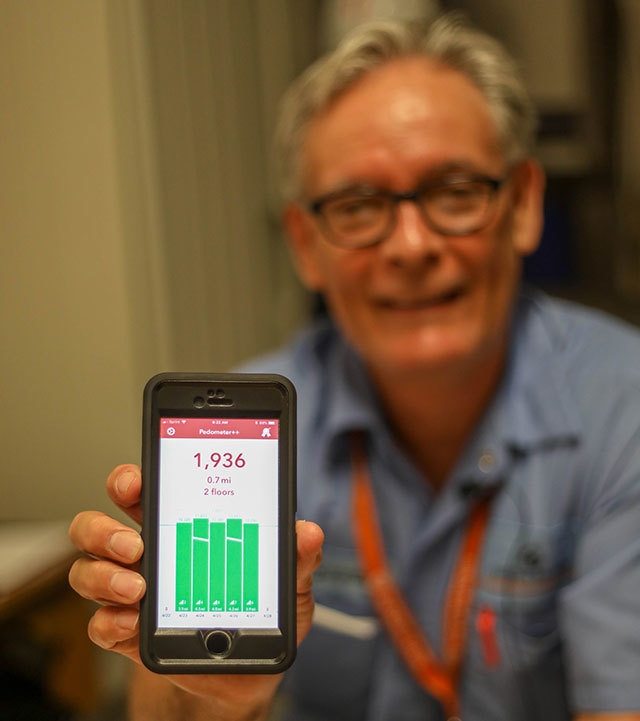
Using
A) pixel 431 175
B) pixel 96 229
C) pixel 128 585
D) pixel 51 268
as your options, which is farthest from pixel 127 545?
pixel 431 175

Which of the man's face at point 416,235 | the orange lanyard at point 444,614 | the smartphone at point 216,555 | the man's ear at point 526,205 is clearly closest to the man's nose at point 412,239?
the man's face at point 416,235

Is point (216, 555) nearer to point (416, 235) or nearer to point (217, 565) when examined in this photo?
point (217, 565)

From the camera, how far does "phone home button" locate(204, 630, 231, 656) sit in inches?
14.5

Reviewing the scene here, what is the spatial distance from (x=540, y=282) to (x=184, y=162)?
2.31ft

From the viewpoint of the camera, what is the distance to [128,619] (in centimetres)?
37

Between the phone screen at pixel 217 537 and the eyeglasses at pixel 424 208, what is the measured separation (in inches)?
16.6

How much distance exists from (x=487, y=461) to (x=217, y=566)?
1.48ft

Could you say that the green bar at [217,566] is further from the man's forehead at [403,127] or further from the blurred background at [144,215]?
the man's forehead at [403,127]

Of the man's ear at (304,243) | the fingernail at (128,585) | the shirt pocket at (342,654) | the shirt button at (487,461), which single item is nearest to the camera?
the fingernail at (128,585)

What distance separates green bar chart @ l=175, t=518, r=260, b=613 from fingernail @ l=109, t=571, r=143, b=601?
0.02 meters

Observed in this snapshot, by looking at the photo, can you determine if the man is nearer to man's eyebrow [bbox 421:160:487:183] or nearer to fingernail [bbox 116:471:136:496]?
man's eyebrow [bbox 421:160:487:183]

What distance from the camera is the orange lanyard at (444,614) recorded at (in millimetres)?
721

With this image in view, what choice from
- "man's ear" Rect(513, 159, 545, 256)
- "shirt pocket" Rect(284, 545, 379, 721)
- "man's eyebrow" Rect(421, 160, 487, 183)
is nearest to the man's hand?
"shirt pocket" Rect(284, 545, 379, 721)

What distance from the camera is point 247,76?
1207 mm
